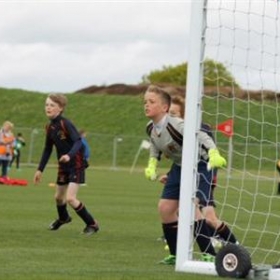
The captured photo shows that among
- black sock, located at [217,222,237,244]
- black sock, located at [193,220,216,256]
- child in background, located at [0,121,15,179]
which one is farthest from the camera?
child in background, located at [0,121,15,179]

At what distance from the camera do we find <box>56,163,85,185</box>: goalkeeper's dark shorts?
1448cm

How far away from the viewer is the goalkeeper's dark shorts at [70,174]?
14.5m


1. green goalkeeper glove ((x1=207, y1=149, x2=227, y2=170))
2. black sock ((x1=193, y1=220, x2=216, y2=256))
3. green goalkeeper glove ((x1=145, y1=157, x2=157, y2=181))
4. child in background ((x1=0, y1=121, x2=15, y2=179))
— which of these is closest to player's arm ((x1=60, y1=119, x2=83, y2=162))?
green goalkeeper glove ((x1=145, y1=157, x2=157, y2=181))

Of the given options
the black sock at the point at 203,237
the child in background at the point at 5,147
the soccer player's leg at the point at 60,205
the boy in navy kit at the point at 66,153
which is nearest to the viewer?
the black sock at the point at 203,237

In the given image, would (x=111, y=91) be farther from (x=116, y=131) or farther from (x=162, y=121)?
(x=162, y=121)

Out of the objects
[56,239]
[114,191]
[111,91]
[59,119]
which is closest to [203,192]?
[56,239]

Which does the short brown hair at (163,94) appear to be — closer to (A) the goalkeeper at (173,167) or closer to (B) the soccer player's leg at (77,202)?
(A) the goalkeeper at (173,167)

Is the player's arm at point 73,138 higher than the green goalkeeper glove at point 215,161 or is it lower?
higher

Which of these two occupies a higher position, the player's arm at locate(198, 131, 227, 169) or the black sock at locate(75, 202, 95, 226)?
the player's arm at locate(198, 131, 227, 169)

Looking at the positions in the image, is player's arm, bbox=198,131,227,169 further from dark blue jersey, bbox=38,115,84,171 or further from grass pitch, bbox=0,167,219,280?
dark blue jersey, bbox=38,115,84,171

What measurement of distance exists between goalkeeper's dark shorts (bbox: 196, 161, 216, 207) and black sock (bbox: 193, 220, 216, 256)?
0.75ft

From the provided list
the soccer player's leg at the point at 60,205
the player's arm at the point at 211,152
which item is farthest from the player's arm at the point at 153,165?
the soccer player's leg at the point at 60,205

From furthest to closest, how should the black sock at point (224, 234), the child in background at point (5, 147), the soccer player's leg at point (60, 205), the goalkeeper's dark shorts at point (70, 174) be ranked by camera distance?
the child in background at point (5, 147) → the soccer player's leg at point (60, 205) → the goalkeeper's dark shorts at point (70, 174) → the black sock at point (224, 234)

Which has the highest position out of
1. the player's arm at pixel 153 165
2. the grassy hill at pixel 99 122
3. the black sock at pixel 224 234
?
the grassy hill at pixel 99 122
